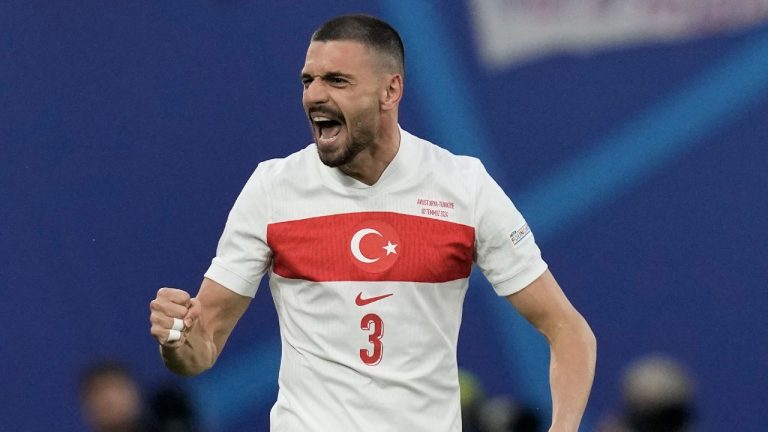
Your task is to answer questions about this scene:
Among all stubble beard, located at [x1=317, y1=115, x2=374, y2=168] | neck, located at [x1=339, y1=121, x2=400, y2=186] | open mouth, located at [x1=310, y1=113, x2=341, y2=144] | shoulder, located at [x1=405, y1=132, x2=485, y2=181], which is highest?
open mouth, located at [x1=310, y1=113, x2=341, y2=144]

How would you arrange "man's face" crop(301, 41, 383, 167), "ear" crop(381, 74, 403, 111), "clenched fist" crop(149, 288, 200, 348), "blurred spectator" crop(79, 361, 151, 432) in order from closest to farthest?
"clenched fist" crop(149, 288, 200, 348) < "man's face" crop(301, 41, 383, 167) < "ear" crop(381, 74, 403, 111) < "blurred spectator" crop(79, 361, 151, 432)

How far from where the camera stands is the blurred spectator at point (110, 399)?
457 cm

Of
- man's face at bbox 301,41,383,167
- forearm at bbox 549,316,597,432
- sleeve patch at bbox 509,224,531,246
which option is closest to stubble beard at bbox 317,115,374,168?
man's face at bbox 301,41,383,167

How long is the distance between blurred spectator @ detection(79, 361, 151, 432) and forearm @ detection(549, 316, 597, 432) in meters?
1.73

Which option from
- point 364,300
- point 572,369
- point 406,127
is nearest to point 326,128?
point 364,300

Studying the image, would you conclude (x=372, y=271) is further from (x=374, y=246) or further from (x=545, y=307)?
(x=545, y=307)

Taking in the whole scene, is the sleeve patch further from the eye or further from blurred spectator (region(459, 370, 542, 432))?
blurred spectator (region(459, 370, 542, 432))

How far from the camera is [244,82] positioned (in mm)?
4602

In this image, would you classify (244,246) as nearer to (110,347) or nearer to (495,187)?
(495,187)

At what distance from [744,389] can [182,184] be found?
1967 mm

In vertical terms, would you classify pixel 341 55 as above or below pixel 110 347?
above

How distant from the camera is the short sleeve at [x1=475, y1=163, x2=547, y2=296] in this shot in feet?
11.1

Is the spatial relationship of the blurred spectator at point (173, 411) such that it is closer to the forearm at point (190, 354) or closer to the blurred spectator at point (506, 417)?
the blurred spectator at point (506, 417)

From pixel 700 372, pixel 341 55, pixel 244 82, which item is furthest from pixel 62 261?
pixel 700 372
